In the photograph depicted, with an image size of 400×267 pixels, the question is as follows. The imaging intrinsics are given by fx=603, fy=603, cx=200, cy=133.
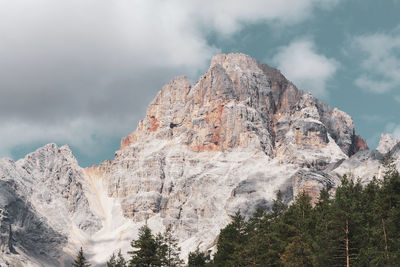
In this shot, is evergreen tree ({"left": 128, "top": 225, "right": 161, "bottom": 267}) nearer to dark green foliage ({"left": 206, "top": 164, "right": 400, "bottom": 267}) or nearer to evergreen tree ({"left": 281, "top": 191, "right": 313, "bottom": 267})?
dark green foliage ({"left": 206, "top": 164, "right": 400, "bottom": 267})

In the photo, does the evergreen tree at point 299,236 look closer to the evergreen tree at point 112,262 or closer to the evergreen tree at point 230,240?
the evergreen tree at point 230,240

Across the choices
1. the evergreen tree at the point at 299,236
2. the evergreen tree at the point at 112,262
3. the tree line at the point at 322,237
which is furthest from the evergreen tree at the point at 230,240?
the evergreen tree at the point at 112,262

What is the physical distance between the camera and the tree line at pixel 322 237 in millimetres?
64562

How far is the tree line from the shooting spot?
64.6 m

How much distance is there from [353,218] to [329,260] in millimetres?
5433

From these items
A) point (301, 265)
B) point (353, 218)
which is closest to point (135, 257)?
point (301, 265)

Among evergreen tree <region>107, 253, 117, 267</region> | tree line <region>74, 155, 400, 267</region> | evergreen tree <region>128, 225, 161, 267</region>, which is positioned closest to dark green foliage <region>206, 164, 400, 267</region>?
tree line <region>74, 155, 400, 267</region>

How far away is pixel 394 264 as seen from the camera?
193 feet

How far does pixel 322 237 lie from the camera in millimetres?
66188

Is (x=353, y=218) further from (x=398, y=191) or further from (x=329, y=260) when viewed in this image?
(x=398, y=191)

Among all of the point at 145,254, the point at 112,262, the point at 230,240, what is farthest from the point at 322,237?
the point at 112,262

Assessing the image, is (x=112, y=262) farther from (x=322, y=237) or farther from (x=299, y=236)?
(x=322, y=237)

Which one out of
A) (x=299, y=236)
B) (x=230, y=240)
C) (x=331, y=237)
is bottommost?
(x=331, y=237)

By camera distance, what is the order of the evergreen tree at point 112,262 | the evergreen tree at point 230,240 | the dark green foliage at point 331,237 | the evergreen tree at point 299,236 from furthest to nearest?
the evergreen tree at point 112,262 → the evergreen tree at point 230,240 → the evergreen tree at point 299,236 → the dark green foliage at point 331,237
